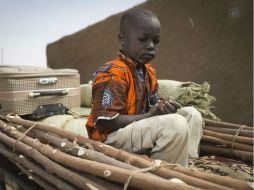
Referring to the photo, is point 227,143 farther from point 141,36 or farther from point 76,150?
point 76,150

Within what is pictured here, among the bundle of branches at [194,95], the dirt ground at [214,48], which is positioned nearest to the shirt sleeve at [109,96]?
the bundle of branches at [194,95]

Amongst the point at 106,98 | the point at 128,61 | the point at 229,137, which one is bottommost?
the point at 229,137

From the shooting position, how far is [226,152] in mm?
2229

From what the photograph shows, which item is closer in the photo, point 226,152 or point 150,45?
point 150,45

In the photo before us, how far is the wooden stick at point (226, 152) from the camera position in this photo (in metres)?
2.12

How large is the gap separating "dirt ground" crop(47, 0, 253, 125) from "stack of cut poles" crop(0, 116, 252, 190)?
4.29 meters

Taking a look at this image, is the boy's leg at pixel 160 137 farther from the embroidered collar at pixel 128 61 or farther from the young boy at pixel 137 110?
the embroidered collar at pixel 128 61

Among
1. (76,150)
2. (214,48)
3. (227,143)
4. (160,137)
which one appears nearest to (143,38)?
(160,137)

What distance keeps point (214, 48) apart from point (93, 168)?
5328 millimetres

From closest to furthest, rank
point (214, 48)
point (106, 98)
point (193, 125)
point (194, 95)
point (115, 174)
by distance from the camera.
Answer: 1. point (115, 174)
2. point (106, 98)
3. point (193, 125)
4. point (194, 95)
5. point (214, 48)

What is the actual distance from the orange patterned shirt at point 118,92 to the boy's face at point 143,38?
8 cm

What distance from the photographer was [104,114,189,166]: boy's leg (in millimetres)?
1693

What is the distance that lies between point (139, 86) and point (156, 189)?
3.40 ft

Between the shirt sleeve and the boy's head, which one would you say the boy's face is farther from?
the shirt sleeve
